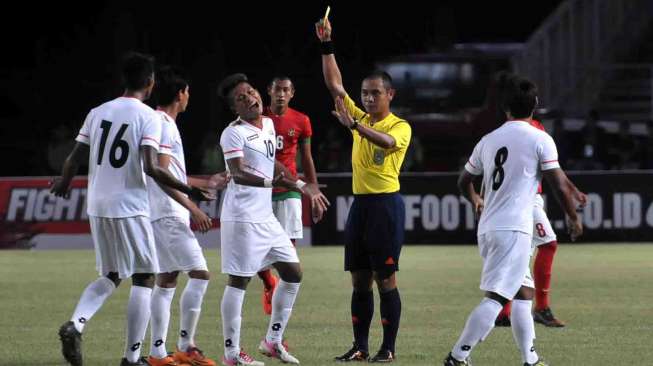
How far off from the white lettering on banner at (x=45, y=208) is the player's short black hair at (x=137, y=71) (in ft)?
49.5

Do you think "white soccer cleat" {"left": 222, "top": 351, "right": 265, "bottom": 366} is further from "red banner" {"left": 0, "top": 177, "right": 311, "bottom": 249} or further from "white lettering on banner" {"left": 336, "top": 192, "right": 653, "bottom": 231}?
"red banner" {"left": 0, "top": 177, "right": 311, "bottom": 249}

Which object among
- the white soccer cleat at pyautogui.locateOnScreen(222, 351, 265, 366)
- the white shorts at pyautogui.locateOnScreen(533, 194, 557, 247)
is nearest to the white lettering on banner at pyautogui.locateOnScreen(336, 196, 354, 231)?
the white shorts at pyautogui.locateOnScreen(533, 194, 557, 247)

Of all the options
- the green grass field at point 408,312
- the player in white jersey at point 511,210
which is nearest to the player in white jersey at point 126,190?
the green grass field at point 408,312

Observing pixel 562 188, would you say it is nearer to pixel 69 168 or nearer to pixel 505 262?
pixel 505 262

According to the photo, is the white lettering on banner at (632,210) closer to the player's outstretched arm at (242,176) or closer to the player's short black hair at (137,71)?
the player's outstretched arm at (242,176)

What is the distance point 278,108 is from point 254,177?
3.48 metres

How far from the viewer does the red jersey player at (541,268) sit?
512 inches

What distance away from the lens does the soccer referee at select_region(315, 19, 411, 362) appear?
34.8ft

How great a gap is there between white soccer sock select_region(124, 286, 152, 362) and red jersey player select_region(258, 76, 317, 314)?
3.79m

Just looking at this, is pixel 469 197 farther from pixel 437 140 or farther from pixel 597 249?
pixel 437 140

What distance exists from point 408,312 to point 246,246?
13.7ft

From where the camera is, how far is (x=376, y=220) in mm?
10625

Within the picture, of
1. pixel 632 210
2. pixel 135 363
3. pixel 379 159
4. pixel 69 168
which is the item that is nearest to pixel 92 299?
pixel 135 363

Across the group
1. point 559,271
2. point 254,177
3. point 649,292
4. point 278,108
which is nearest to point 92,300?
point 254,177
